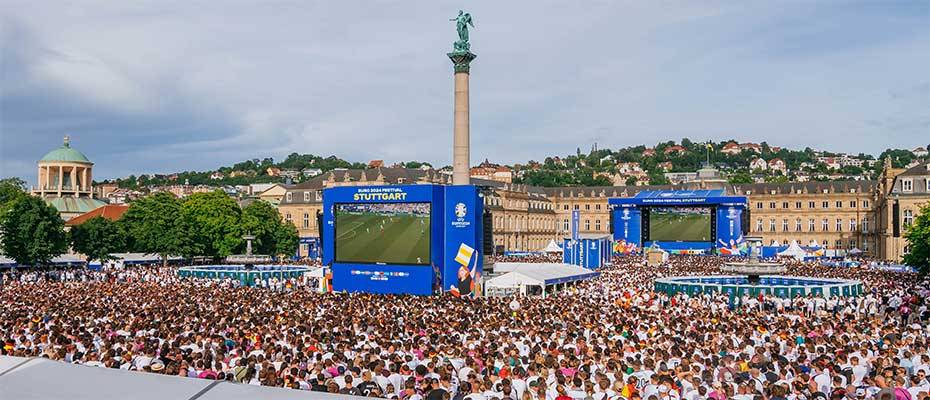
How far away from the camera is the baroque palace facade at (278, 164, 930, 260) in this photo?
4877 inches

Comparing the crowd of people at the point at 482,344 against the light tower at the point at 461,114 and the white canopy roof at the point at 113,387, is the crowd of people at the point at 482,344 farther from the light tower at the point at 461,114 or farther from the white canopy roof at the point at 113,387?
the light tower at the point at 461,114

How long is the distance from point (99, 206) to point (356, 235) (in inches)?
3429

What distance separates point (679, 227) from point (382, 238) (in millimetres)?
66020

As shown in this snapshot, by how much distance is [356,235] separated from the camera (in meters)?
49.6

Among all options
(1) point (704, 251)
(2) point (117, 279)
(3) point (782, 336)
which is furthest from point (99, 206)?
(3) point (782, 336)

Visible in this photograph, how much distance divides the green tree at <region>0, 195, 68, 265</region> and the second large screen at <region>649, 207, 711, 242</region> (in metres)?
67.7

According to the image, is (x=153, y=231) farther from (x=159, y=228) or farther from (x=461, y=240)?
(x=461, y=240)

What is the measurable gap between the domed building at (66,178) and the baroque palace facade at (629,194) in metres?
28.1

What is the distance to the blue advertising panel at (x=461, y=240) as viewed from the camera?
4722 centimetres

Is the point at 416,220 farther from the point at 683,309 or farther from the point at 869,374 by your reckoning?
the point at 869,374

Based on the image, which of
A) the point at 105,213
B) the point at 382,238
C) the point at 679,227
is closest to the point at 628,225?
the point at 679,227

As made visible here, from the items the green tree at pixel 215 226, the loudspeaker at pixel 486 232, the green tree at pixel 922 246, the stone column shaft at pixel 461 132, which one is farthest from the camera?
the green tree at pixel 215 226

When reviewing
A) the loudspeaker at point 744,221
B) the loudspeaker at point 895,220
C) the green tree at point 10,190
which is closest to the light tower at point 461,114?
the loudspeaker at point 744,221

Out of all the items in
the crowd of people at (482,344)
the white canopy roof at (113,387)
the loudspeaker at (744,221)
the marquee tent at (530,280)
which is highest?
A: the white canopy roof at (113,387)
